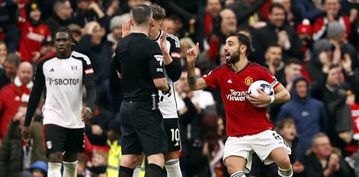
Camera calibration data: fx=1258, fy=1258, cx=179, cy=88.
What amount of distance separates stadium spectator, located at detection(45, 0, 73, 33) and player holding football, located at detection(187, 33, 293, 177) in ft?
29.7

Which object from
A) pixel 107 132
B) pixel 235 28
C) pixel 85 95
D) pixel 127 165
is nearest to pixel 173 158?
pixel 127 165

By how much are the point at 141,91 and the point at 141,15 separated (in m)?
0.98

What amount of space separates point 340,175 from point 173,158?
20.6 feet

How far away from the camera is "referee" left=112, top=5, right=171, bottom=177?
16.0 metres

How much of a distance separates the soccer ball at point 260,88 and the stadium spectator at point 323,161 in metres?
5.42

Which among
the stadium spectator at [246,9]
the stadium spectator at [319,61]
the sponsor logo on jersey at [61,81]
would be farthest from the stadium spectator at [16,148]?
the stadium spectator at [246,9]

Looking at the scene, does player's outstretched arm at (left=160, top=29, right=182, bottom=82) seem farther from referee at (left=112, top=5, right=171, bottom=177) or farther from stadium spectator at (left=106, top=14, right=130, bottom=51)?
stadium spectator at (left=106, top=14, right=130, bottom=51)

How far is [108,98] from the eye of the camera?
2450 centimetres

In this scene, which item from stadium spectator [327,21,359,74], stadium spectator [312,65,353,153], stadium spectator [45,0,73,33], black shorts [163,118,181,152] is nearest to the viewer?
black shorts [163,118,181,152]

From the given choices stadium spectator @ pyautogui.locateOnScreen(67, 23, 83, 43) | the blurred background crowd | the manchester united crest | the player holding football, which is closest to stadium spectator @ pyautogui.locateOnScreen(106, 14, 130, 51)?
the blurred background crowd

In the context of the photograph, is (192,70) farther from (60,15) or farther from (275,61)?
(60,15)

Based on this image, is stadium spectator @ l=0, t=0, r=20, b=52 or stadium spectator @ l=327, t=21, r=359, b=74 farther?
stadium spectator @ l=0, t=0, r=20, b=52

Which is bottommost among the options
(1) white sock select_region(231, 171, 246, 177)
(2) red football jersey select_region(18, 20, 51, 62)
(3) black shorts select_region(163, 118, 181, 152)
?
(1) white sock select_region(231, 171, 246, 177)

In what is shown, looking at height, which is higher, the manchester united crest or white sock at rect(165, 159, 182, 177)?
the manchester united crest
